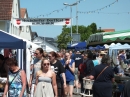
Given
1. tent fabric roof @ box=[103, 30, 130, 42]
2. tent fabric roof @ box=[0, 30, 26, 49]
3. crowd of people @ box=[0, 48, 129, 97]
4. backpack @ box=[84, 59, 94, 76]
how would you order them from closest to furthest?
crowd of people @ box=[0, 48, 129, 97], tent fabric roof @ box=[0, 30, 26, 49], backpack @ box=[84, 59, 94, 76], tent fabric roof @ box=[103, 30, 130, 42]

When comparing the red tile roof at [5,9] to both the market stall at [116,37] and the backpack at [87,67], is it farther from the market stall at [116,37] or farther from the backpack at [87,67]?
the backpack at [87,67]

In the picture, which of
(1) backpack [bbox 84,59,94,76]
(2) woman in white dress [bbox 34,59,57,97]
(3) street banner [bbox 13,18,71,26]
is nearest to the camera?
(2) woman in white dress [bbox 34,59,57,97]

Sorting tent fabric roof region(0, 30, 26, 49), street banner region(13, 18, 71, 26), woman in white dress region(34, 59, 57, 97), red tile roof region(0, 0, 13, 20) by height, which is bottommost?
woman in white dress region(34, 59, 57, 97)

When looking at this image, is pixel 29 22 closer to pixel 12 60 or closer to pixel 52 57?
pixel 52 57

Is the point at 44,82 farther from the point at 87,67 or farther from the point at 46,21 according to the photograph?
the point at 46,21

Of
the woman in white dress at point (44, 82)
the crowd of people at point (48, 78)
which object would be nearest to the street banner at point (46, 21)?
the crowd of people at point (48, 78)

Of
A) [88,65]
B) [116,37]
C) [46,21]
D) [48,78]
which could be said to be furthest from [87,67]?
[46,21]

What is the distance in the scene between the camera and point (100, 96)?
841 centimetres

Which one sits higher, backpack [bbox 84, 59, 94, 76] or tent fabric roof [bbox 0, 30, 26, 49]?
tent fabric roof [bbox 0, 30, 26, 49]

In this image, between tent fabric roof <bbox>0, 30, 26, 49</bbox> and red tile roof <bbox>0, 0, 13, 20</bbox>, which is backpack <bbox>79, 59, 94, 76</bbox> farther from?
red tile roof <bbox>0, 0, 13, 20</bbox>

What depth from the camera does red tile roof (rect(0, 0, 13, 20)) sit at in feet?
96.5

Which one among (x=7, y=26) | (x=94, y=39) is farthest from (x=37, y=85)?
(x=7, y=26)

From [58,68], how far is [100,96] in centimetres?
131

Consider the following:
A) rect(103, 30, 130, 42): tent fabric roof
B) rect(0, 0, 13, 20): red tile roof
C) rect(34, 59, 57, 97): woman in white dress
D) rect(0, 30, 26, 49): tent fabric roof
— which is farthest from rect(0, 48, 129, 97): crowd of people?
rect(0, 0, 13, 20): red tile roof
